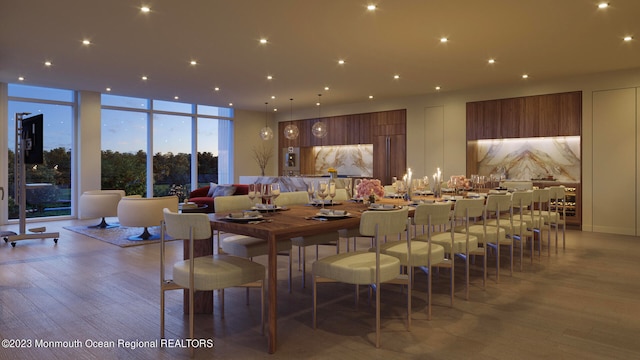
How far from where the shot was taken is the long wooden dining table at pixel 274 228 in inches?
94.0

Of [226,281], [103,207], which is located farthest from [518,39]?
[103,207]

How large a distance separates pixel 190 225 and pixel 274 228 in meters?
0.49

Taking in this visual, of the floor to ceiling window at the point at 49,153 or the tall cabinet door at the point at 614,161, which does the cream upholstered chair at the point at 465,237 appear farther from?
the floor to ceiling window at the point at 49,153

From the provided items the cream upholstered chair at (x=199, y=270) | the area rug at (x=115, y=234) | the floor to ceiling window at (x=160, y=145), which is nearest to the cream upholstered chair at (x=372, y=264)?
the cream upholstered chair at (x=199, y=270)

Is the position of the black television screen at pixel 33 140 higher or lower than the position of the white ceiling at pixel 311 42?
lower

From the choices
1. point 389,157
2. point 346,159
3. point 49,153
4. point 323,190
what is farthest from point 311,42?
point 49,153

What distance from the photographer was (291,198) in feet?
13.2

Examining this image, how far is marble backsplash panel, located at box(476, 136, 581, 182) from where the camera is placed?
782cm

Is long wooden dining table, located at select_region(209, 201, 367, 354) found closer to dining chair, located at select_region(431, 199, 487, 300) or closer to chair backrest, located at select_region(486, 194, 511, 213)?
dining chair, located at select_region(431, 199, 487, 300)

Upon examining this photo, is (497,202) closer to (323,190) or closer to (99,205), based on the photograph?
(323,190)

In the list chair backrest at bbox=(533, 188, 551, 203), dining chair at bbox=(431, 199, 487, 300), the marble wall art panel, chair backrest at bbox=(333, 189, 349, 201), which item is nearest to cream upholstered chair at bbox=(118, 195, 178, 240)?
chair backrest at bbox=(333, 189, 349, 201)

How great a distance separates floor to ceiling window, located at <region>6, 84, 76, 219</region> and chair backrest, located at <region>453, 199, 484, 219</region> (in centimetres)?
853

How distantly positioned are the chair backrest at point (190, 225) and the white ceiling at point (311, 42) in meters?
2.56

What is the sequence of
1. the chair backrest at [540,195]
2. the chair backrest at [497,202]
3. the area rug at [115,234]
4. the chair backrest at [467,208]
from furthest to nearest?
the area rug at [115,234], the chair backrest at [540,195], the chair backrest at [497,202], the chair backrest at [467,208]
